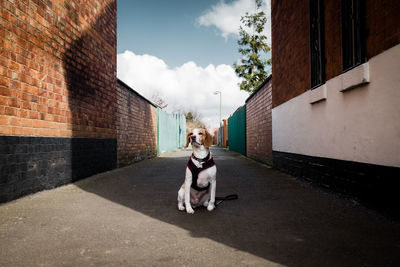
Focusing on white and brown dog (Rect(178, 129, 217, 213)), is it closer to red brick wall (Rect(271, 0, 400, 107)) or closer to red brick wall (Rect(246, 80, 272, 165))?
red brick wall (Rect(271, 0, 400, 107))

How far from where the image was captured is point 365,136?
10.5 feet

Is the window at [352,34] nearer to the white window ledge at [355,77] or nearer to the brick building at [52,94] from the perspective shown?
the white window ledge at [355,77]

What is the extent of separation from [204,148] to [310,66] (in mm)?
3264

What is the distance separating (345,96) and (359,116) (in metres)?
0.49

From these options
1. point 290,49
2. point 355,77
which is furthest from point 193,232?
point 290,49

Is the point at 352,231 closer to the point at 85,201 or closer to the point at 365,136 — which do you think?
the point at 365,136

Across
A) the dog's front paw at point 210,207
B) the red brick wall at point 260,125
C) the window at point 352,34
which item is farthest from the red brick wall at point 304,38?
the dog's front paw at point 210,207

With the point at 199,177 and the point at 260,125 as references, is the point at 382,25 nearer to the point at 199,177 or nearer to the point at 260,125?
the point at 199,177

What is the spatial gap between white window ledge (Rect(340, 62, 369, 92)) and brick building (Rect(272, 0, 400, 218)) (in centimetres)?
1

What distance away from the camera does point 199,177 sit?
10.0 ft

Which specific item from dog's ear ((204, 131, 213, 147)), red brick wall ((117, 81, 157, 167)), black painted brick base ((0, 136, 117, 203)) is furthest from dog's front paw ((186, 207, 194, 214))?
red brick wall ((117, 81, 157, 167))

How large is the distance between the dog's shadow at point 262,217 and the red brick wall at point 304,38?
2.06m

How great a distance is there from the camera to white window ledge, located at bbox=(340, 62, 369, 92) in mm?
3113

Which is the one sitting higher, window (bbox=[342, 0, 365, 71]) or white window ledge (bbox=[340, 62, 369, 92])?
window (bbox=[342, 0, 365, 71])
